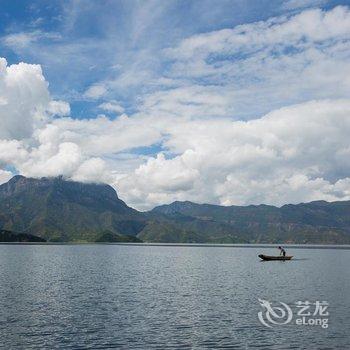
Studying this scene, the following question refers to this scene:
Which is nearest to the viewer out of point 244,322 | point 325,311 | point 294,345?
point 294,345

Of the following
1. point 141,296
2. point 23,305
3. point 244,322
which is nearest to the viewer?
point 244,322

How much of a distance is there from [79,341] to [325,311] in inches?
1796

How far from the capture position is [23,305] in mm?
83938

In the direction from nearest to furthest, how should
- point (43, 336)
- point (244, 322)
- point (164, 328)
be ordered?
point (43, 336) → point (164, 328) → point (244, 322)

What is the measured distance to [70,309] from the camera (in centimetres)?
8056

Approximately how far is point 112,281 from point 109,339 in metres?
71.9

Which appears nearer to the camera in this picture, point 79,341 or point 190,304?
point 79,341

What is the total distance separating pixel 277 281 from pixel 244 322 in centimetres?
6431

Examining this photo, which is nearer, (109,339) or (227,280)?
(109,339)

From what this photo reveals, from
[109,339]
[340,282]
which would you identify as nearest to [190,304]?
[109,339]

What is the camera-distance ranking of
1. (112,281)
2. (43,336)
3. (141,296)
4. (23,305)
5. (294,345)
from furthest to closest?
(112,281), (141,296), (23,305), (43,336), (294,345)

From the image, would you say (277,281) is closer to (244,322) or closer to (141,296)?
(141,296)

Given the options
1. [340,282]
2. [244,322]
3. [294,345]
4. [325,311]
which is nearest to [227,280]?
[340,282]

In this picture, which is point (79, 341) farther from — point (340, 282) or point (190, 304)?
point (340, 282)
